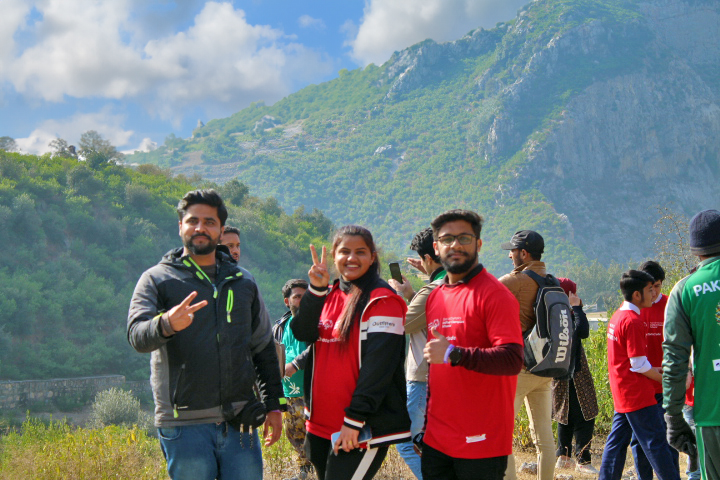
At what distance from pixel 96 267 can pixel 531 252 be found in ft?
126

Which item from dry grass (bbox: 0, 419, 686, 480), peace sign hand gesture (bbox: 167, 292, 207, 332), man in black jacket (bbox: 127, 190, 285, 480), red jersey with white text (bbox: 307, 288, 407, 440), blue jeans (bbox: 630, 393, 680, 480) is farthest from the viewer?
dry grass (bbox: 0, 419, 686, 480)

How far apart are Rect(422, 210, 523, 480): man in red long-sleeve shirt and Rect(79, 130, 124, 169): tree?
50.6m

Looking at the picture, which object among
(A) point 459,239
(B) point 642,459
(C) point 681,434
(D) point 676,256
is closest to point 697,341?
(C) point 681,434

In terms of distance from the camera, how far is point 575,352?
516 centimetres

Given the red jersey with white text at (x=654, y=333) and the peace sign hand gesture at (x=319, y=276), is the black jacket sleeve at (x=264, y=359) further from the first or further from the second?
the red jersey with white text at (x=654, y=333)

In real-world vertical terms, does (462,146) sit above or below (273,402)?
above

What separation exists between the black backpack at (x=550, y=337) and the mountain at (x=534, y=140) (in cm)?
8089

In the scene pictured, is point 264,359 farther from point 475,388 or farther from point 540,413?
point 540,413

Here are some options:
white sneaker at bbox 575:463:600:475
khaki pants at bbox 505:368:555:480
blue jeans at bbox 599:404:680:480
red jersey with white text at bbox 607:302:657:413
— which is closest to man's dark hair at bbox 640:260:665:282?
red jersey with white text at bbox 607:302:657:413

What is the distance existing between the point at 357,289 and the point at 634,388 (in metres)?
2.41

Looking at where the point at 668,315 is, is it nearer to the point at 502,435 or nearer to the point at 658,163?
the point at 502,435

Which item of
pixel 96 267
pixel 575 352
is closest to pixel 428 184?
pixel 96 267

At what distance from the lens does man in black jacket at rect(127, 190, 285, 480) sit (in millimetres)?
2713

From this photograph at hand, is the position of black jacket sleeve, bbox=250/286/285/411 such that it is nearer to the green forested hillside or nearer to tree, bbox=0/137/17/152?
the green forested hillside
